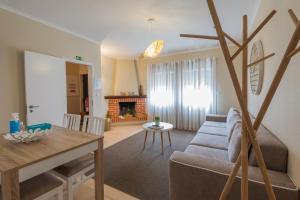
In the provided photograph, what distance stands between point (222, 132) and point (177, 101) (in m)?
2.15

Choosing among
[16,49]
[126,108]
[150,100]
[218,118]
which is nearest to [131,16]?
[16,49]

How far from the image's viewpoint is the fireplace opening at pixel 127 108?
5.65 meters

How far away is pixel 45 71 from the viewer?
2738mm

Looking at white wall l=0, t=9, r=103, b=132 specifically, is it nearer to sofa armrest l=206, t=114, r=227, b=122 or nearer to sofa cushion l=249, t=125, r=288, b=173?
sofa cushion l=249, t=125, r=288, b=173

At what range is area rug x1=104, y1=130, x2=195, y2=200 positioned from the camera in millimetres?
1873

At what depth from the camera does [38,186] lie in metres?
1.20

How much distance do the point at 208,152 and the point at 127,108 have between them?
4.12 meters

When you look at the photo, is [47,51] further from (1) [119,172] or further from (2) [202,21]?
(2) [202,21]

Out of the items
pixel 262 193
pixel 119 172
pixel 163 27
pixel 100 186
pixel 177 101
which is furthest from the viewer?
pixel 177 101

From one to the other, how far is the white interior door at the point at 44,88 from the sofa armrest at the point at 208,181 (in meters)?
2.48

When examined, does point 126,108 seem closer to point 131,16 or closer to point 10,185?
point 131,16

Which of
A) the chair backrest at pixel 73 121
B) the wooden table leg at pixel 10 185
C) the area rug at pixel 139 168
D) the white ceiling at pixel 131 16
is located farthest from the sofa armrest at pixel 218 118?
the wooden table leg at pixel 10 185

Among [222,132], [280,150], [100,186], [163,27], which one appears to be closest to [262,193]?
[280,150]

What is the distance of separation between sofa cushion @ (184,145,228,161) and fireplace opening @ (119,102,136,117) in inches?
147
